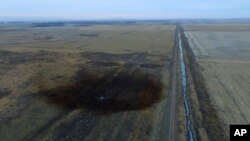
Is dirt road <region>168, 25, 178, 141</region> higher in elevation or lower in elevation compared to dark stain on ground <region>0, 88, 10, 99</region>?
lower

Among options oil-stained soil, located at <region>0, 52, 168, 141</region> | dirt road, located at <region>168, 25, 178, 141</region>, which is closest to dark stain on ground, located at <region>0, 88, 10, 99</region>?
oil-stained soil, located at <region>0, 52, 168, 141</region>

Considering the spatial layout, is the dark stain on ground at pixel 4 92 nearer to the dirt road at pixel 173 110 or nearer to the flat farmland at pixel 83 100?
the flat farmland at pixel 83 100

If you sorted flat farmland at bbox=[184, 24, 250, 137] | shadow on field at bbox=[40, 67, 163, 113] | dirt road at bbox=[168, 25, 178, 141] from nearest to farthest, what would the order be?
dirt road at bbox=[168, 25, 178, 141], flat farmland at bbox=[184, 24, 250, 137], shadow on field at bbox=[40, 67, 163, 113]

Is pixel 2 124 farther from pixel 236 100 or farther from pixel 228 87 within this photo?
pixel 228 87

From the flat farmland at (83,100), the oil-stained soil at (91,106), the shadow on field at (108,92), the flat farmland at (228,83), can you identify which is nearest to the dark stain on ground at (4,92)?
the flat farmland at (83,100)

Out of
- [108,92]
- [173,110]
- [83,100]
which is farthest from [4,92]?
[173,110]

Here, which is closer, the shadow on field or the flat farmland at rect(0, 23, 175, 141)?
the flat farmland at rect(0, 23, 175, 141)

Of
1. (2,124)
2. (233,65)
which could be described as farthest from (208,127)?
(233,65)

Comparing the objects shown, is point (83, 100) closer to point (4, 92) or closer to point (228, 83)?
point (4, 92)

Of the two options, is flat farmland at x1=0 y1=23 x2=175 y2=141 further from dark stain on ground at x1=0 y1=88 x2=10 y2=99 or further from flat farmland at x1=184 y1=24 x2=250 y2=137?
flat farmland at x1=184 y1=24 x2=250 y2=137
